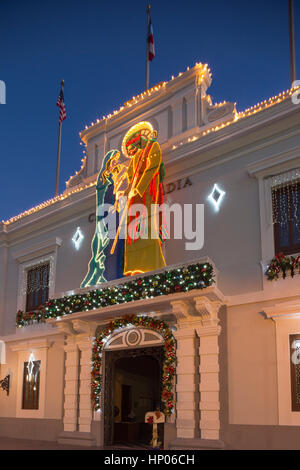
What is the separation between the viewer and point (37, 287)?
1886 cm

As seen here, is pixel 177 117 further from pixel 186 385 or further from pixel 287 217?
pixel 186 385

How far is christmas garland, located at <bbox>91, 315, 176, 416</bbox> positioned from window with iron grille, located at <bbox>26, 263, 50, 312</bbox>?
403cm

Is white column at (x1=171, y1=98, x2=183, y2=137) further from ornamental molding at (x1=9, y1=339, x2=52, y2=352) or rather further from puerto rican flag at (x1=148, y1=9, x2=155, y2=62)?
ornamental molding at (x1=9, y1=339, x2=52, y2=352)

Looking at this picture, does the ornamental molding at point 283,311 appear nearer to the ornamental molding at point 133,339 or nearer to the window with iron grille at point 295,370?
the window with iron grille at point 295,370

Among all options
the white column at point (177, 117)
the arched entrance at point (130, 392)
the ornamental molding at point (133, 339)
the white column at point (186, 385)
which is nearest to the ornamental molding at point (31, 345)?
the arched entrance at point (130, 392)

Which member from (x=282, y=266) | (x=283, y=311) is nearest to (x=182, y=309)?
(x=283, y=311)

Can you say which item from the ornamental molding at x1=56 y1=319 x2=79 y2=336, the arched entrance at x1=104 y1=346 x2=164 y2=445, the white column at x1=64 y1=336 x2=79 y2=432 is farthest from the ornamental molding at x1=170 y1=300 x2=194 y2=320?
the white column at x1=64 y1=336 x2=79 y2=432

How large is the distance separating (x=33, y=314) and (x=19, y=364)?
1.85m

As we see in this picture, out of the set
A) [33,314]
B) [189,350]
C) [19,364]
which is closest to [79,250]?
[33,314]

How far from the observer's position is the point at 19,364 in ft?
60.2

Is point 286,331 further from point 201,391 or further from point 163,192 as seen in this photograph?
point 163,192

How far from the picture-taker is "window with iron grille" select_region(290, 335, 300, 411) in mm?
11336

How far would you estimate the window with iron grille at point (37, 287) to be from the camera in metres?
18.5

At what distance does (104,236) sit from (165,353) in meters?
4.44
